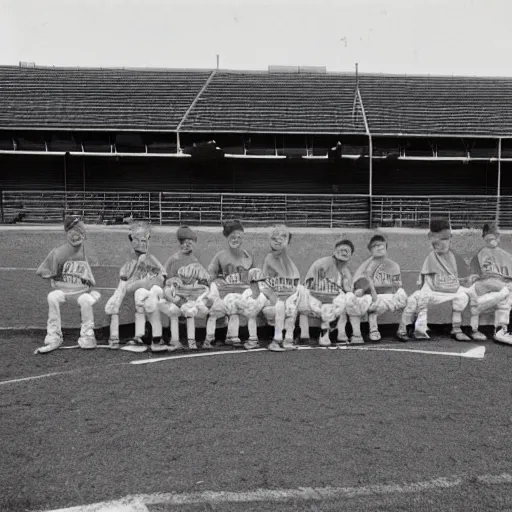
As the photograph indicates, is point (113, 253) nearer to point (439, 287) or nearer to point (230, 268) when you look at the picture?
point (230, 268)

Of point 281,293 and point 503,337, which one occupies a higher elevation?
point 281,293

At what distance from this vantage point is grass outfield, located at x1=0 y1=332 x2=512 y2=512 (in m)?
3.16

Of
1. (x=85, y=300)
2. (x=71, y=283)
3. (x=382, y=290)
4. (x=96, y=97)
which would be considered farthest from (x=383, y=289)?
(x=96, y=97)

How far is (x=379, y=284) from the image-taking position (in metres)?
6.82

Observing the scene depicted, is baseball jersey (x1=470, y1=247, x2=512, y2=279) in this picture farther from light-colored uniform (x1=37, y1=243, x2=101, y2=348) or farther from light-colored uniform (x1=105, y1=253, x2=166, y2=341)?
light-colored uniform (x1=37, y1=243, x2=101, y2=348)

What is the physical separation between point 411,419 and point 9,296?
21.0 ft

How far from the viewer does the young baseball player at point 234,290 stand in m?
6.47

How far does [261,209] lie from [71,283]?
30.7ft

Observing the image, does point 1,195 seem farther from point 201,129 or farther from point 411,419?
point 411,419

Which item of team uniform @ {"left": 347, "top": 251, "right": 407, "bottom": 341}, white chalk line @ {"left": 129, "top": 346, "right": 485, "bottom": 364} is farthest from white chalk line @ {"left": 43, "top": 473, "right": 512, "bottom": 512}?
team uniform @ {"left": 347, "top": 251, "right": 407, "bottom": 341}

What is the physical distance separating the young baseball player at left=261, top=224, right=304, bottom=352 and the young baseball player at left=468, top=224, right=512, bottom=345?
2.21 metres

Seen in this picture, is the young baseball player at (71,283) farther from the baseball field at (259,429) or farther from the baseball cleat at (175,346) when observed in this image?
the baseball cleat at (175,346)

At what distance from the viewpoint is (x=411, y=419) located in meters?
4.24

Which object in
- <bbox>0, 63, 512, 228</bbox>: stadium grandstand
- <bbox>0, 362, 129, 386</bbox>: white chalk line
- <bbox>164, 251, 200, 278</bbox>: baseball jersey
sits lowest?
<bbox>0, 362, 129, 386</bbox>: white chalk line
